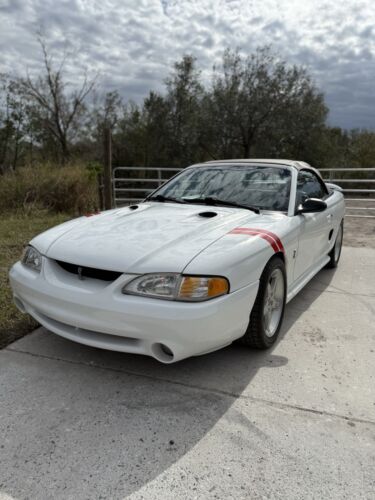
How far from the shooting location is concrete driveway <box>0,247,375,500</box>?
1898mm

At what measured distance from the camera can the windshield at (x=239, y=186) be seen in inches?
147

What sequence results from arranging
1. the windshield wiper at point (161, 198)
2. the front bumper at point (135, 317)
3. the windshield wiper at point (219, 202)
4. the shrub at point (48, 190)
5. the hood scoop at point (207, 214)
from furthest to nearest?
1. the shrub at point (48, 190)
2. the windshield wiper at point (161, 198)
3. the windshield wiper at point (219, 202)
4. the hood scoop at point (207, 214)
5. the front bumper at point (135, 317)

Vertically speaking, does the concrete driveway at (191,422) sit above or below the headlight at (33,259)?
below

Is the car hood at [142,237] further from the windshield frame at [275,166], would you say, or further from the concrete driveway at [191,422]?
the concrete driveway at [191,422]

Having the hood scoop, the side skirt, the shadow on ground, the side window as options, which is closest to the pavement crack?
the shadow on ground

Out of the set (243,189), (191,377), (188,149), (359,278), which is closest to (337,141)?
(188,149)

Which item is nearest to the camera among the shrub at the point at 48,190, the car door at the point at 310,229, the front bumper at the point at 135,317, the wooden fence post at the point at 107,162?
the front bumper at the point at 135,317

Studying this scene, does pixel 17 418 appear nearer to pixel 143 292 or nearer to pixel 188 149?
pixel 143 292

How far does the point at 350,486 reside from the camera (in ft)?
6.19

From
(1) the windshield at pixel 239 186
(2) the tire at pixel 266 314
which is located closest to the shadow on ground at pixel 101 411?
(2) the tire at pixel 266 314

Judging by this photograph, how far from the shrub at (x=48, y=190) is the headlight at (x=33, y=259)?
706 cm

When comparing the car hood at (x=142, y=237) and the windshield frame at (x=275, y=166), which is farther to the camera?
the windshield frame at (x=275, y=166)

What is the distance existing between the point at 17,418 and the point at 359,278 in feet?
13.8

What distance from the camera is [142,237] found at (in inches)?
111
